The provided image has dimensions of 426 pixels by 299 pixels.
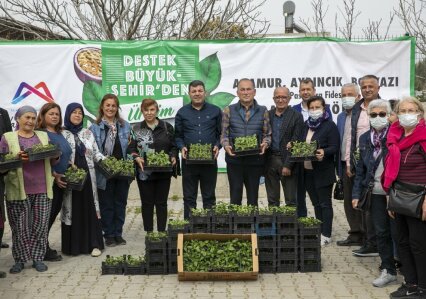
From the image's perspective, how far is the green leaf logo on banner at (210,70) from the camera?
10.5 meters

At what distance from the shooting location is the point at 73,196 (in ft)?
24.5

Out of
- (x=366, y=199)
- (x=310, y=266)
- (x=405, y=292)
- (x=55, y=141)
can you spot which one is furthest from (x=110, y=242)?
(x=405, y=292)

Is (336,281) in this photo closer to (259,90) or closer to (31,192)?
(31,192)

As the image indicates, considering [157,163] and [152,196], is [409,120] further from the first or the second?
[152,196]

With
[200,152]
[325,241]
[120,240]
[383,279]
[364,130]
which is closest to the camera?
[383,279]

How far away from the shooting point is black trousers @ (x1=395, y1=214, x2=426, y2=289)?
5.38 m

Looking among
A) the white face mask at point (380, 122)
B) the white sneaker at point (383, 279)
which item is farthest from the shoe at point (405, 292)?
the white face mask at point (380, 122)

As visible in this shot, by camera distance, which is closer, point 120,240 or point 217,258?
point 217,258

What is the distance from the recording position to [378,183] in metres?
6.07

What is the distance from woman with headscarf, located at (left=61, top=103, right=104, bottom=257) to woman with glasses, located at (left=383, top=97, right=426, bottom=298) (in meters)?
3.74

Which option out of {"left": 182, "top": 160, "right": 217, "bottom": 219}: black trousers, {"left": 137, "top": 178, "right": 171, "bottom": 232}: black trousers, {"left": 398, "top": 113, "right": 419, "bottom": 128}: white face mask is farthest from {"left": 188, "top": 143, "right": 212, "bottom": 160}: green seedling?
{"left": 398, "top": 113, "right": 419, "bottom": 128}: white face mask

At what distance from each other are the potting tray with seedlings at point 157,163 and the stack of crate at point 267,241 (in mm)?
1474

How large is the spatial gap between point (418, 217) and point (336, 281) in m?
1.36

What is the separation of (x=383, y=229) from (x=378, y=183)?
0.48m
